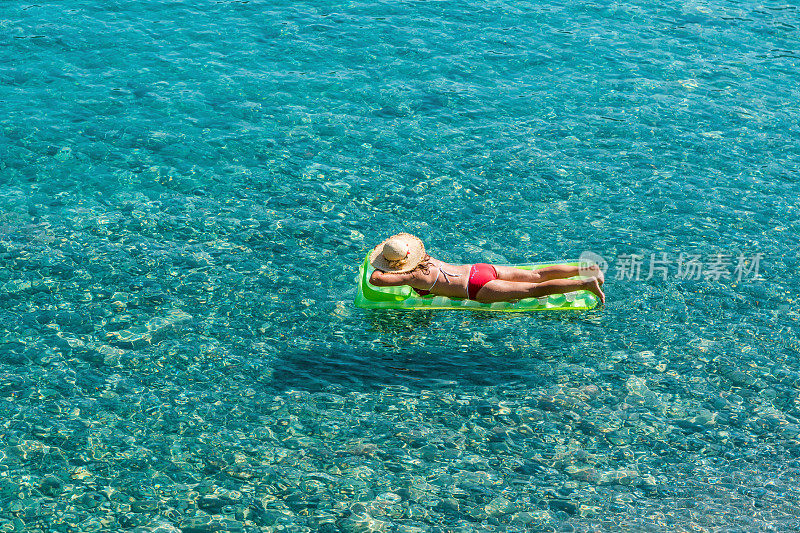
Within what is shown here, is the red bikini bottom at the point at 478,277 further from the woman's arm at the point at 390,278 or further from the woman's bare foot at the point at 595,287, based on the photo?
the woman's bare foot at the point at 595,287

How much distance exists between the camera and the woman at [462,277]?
377 inches

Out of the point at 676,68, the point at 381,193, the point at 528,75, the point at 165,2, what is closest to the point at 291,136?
the point at 381,193

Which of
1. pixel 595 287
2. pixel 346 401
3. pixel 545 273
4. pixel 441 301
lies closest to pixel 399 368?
pixel 346 401

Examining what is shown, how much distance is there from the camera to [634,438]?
827cm

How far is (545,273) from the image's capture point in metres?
9.79

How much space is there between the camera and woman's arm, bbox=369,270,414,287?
957 centimetres

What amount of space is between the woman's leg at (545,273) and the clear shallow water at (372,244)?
49cm

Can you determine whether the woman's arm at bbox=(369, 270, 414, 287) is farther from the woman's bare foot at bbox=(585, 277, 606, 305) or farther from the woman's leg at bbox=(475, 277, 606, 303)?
the woman's bare foot at bbox=(585, 277, 606, 305)

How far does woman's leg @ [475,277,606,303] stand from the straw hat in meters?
0.88

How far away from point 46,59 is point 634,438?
40.3 feet

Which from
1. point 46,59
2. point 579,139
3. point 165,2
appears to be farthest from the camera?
point 165,2

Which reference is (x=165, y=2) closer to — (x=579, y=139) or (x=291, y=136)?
(x=291, y=136)

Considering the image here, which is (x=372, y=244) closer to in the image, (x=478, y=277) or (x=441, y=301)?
(x=441, y=301)

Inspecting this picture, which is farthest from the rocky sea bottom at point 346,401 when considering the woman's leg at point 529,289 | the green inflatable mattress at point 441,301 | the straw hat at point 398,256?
the straw hat at point 398,256
